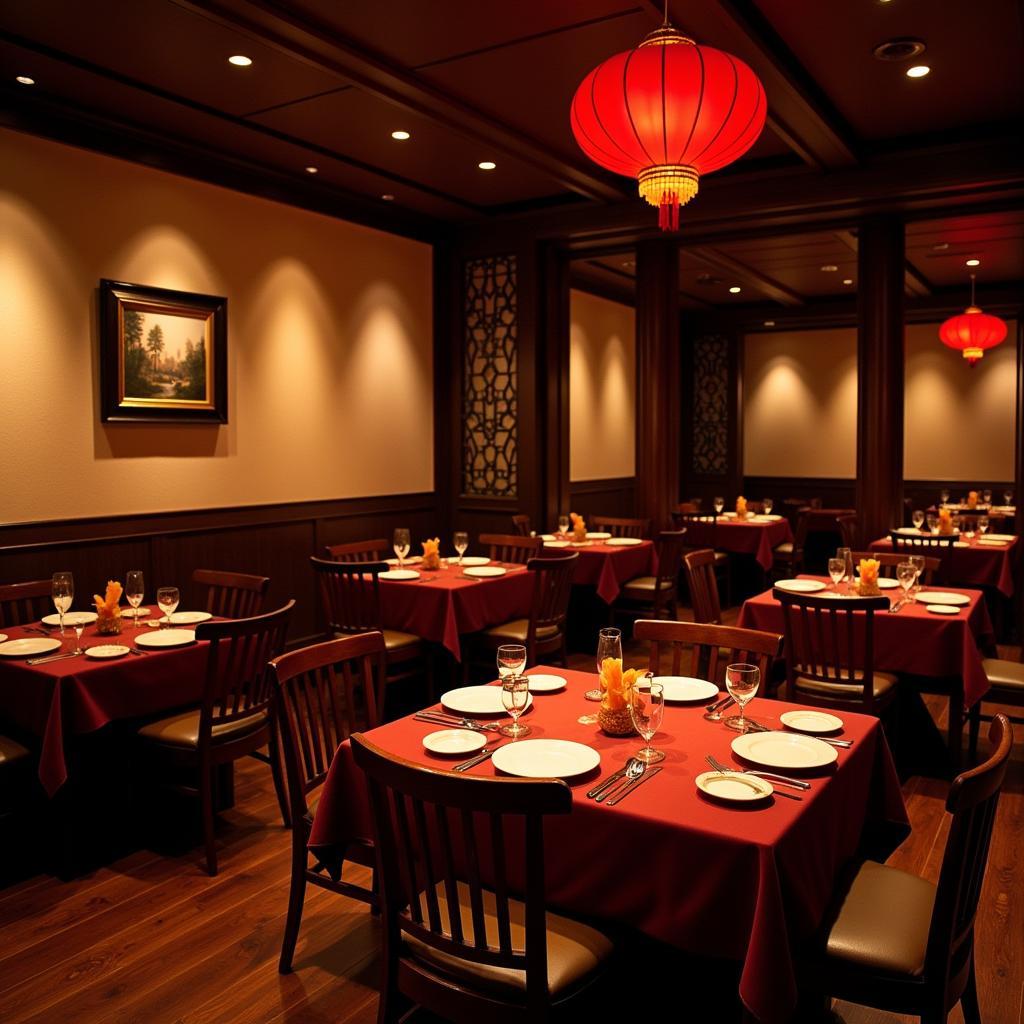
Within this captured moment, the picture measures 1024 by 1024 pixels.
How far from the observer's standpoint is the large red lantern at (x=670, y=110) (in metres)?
2.70

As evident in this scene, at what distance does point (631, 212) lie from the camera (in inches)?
251

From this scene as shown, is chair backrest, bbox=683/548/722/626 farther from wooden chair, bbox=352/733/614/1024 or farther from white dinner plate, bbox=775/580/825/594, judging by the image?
wooden chair, bbox=352/733/614/1024

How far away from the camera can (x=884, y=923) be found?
1.87 meters

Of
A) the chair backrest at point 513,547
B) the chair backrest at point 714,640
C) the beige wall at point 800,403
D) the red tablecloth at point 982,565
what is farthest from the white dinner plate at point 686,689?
the beige wall at point 800,403

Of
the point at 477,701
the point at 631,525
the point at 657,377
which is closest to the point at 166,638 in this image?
the point at 477,701

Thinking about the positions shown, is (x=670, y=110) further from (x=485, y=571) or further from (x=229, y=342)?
(x=229, y=342)

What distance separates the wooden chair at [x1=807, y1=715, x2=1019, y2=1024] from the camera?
1585 millimetres

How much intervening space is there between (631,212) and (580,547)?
242 cm

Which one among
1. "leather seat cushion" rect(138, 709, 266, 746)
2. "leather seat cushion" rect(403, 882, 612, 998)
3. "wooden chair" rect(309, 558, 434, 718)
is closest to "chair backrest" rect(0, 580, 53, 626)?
"leather seat cushion" rect(138, 709, 266, 746)

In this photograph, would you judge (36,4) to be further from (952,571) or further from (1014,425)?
(1014,425)

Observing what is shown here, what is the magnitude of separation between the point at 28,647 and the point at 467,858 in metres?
2.26

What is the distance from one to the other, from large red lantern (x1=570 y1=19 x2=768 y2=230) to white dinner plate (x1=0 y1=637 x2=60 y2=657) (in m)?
2.55

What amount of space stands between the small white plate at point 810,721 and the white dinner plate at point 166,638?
211 centimetres

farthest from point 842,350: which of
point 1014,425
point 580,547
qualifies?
point 580,547
